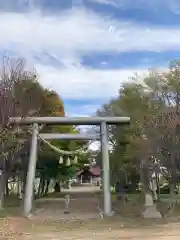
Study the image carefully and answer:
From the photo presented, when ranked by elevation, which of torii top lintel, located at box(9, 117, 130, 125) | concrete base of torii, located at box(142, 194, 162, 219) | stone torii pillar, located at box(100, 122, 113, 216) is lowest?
concrete base of torii, located at box(142, 194, 162, 219)

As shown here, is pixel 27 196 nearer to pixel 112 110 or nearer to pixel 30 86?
pixel 30 86

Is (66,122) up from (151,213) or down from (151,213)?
up

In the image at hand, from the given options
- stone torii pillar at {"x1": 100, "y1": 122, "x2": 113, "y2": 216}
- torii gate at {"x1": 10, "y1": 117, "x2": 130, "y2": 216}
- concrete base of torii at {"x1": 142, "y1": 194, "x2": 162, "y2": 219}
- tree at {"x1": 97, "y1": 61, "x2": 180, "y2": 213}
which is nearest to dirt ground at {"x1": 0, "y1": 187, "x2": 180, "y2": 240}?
stone torii pillar at {"x1": 100, "y1": 122, "x2": 113, "y2": 216}

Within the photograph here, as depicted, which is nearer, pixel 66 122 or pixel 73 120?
pixel 73 120

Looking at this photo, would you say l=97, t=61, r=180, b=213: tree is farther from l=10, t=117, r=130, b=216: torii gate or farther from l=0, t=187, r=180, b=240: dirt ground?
l=0, t=187, r=180, b=240: dirt ground

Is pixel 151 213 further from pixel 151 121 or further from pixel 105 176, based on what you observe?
pixel 151 121

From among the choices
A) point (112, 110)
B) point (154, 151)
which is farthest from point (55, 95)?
point (154, 151)

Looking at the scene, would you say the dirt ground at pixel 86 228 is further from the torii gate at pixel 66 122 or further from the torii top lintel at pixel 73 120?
the torii top lintel at pixel 73 120

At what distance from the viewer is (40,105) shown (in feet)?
82.0

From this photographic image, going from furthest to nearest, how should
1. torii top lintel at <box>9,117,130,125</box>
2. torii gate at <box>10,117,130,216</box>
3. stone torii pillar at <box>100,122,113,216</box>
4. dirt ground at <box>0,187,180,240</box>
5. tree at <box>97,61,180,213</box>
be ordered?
torii top lintel at <box>9,117,130,125</box>
torii gate at <box>10,117,130,216</box>
stone torii pillar at <box>100,122,113,216</box>
tree at <box>97,61,180,213</box>
dirt ground at <box>0,187,180,240</box>

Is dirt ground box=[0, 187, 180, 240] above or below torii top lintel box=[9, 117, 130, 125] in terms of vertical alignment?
below

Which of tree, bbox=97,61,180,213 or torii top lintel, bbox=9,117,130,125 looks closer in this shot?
tree, bbox=97,61,180,213

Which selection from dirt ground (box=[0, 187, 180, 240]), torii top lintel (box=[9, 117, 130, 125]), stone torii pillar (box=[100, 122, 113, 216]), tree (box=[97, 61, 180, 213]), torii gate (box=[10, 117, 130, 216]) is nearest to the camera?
dirt ground (box=[0, 187, 180, 240])

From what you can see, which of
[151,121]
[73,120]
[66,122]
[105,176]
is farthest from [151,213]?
[66,122]
